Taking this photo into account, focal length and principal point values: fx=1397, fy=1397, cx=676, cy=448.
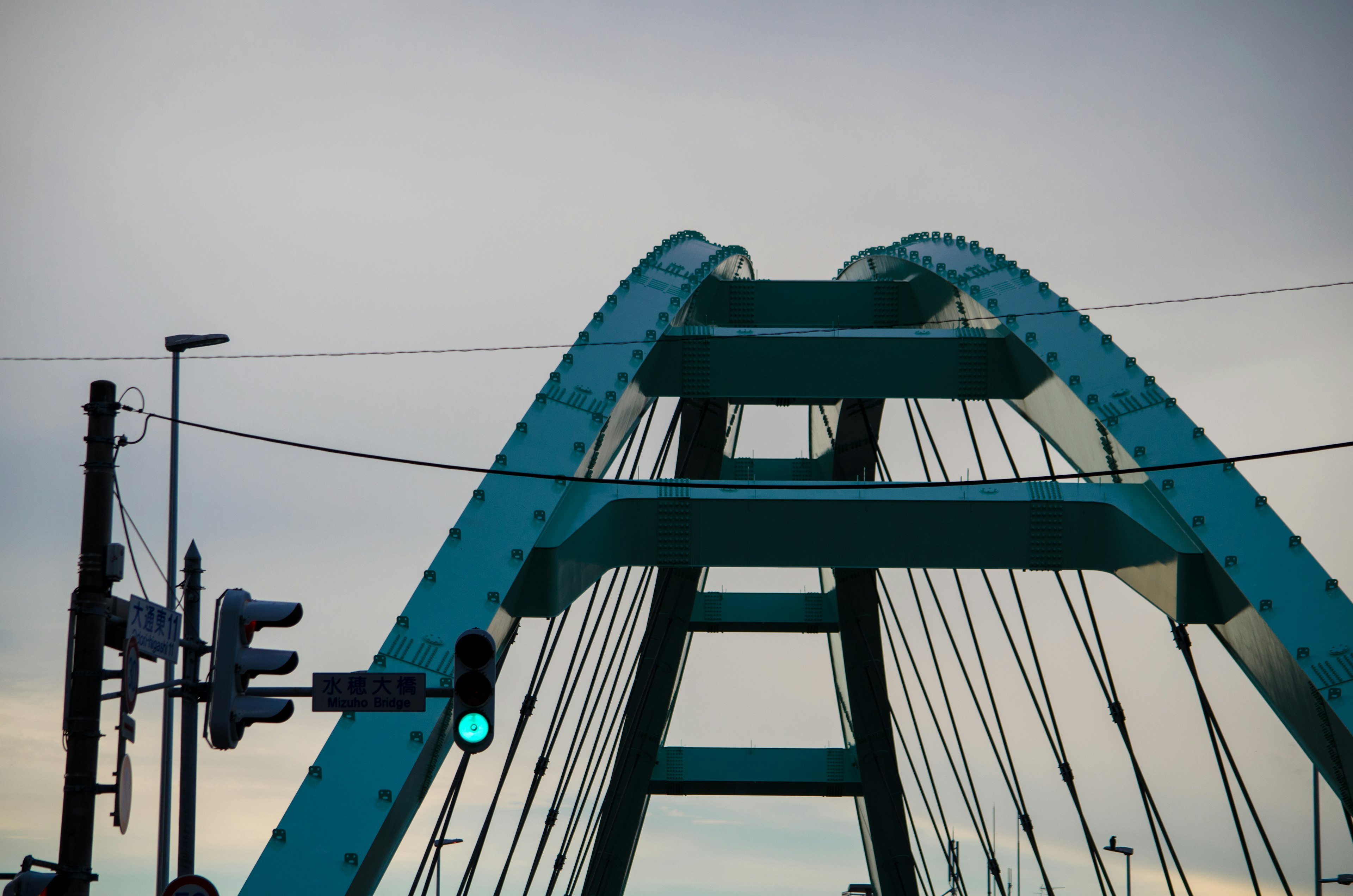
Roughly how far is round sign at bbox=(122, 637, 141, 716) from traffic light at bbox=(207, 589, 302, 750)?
36.3 inches

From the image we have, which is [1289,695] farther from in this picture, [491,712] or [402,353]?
[402,353]

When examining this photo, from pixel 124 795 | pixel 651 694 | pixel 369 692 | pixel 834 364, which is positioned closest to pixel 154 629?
pixel 124 795

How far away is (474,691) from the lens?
27.6 feet

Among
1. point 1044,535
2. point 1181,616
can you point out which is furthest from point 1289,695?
point 1044,535

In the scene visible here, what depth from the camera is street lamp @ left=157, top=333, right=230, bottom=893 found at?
1485 centimetres

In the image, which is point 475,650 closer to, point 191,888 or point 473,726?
point 473,726

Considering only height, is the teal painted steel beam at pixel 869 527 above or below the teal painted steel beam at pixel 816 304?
below

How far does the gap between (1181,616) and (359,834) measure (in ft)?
23.7

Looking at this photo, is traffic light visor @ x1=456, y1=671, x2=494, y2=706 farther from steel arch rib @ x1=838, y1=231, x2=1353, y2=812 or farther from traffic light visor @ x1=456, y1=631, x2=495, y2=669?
steel arch rib @ x1=838, y1=231, x2=1353, y2=812

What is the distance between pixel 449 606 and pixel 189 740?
8.69 ft

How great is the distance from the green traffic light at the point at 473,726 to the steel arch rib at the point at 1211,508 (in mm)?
5076

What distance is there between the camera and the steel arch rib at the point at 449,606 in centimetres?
966

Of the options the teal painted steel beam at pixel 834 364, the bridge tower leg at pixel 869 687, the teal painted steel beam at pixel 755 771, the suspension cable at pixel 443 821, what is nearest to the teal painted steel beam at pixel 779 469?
the bridge tower leg at pixel 869 687

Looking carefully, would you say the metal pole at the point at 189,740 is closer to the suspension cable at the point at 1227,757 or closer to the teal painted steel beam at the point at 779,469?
the suspension cable at the point at 1227,757
